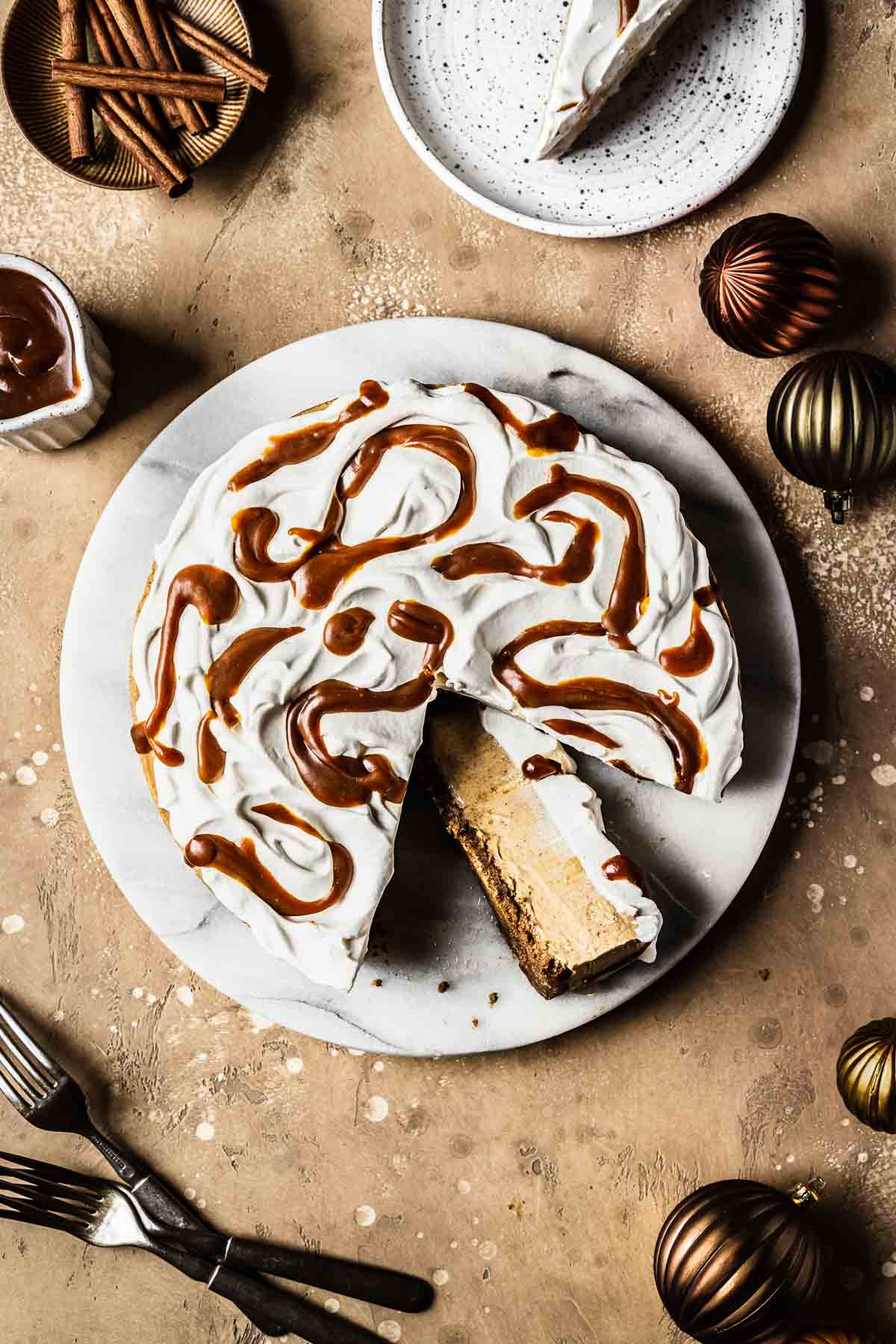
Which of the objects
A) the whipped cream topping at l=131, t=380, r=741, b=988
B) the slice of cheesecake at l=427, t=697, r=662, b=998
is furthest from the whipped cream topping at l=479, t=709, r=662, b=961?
the whipped cream topping at l=131, t=380, r=741, b=988

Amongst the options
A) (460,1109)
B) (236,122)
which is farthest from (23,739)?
(236,122)

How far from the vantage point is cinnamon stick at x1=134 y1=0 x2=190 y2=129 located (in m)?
2.79

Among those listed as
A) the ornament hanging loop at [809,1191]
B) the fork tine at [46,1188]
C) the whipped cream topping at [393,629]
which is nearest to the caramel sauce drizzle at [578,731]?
the whipped cream topping at [393,629]

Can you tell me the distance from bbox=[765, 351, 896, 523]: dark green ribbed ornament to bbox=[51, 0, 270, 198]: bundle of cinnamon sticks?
1.59m

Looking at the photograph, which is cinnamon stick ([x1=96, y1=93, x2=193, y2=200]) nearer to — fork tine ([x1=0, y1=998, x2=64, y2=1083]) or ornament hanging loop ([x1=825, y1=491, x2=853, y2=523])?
ornament hanging loop ([x1=825, y1=491, x2=853, y2=523])

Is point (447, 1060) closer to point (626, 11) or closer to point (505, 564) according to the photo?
point (505, 564)

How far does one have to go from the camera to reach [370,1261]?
285 centimetres

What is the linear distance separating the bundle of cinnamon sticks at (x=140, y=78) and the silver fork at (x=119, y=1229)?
2600 mm

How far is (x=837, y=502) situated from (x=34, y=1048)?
2.52m

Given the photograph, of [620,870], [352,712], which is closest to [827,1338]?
[620,870]

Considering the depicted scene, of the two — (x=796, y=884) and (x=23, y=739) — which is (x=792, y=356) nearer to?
(x=796, y=884)

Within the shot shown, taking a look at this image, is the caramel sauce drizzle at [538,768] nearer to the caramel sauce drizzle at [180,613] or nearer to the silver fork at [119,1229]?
the caramel sauce drizzle at [180,613]

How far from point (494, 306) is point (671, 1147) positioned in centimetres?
233

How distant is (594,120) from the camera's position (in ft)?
9.63
